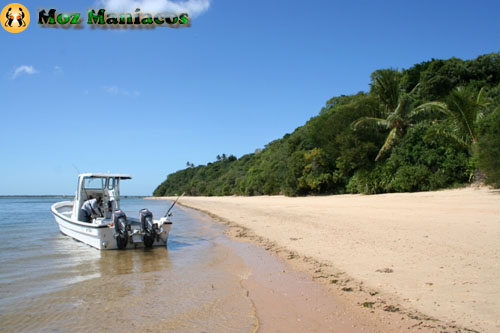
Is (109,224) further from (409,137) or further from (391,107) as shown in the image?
(391,107)

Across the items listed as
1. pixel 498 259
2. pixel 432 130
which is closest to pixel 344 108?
pixel 432 130

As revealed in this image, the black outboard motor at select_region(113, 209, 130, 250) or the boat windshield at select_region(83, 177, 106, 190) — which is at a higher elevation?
the boat windshield at select_region(83, 177, 106, 190)

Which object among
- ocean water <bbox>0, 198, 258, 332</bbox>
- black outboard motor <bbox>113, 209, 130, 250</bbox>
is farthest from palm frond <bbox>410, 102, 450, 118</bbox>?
black outboard motor <bbox>113, 209, 130, 250</bbox>

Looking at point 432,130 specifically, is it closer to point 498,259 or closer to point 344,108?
point 344,108

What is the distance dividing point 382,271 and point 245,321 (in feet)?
9.50

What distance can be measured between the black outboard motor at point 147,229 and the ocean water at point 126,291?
39 cm

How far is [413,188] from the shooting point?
21.3 m

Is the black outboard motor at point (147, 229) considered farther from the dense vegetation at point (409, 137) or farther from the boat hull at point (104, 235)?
the dense vegetation at point (409, 137)

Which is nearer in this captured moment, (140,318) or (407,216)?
(140,318)

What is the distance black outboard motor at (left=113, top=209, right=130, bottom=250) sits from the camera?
10.4 meters

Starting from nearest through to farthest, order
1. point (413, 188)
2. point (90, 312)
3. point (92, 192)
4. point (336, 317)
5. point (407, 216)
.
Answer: point (336, 317)
point (90, 312)
point (407, 216)
point (92, 192)
point (413, 188)

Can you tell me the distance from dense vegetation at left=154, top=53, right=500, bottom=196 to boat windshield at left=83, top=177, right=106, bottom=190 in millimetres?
16270

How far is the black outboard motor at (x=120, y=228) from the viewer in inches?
409

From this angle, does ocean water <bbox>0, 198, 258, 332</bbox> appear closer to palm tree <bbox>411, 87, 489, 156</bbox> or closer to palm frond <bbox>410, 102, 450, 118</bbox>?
palm tree <bbox>411, 87, 489, 156</bbox>
